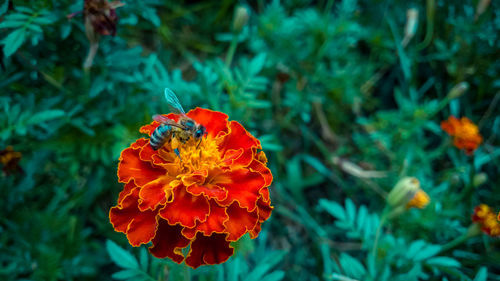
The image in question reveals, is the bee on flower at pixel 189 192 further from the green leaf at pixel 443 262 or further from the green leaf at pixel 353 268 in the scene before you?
the green leaf at pixel 443 262

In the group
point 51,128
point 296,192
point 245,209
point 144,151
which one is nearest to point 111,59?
point 51,128

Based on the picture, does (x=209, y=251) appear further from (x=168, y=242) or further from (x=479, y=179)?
(x=479, y=179)

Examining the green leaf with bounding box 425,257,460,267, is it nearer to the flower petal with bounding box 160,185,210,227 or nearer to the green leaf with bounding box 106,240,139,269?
the flower petal with bounding box 160,185,210,227

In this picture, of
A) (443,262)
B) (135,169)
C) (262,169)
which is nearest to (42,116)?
(135,169)

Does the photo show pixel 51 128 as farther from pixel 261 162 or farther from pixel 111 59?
pixel 261 162

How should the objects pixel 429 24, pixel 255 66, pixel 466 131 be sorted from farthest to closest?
pixel 429 24 → pixel 466 131 → pixel 255 66

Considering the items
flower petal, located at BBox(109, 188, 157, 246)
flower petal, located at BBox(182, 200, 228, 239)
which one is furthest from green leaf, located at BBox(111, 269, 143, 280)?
flower petal, located at BBox(182, 200, 228, 239)
